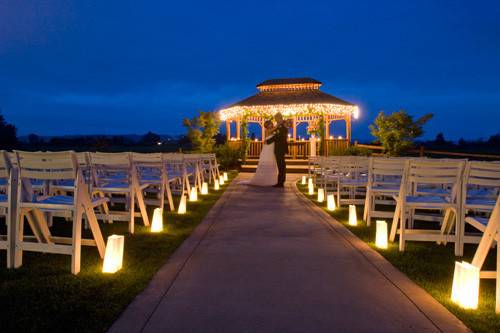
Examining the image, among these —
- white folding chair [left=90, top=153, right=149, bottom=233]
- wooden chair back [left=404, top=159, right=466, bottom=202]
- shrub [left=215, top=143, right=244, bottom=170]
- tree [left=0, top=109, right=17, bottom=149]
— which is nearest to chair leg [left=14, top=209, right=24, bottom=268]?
white folding chair [left=90, top=153, right=149, bottom=233]

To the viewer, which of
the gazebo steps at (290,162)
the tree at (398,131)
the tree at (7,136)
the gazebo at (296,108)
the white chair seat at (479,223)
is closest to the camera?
the white chair seat at (479,223)

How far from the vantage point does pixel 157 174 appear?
8.46m

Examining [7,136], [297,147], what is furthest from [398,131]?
[7,136]

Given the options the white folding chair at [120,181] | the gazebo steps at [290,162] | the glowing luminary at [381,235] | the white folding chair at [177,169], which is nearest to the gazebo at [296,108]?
the gazebo steps at [290,162]

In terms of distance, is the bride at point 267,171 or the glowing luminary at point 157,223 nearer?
the glowing luminary at point 157,223

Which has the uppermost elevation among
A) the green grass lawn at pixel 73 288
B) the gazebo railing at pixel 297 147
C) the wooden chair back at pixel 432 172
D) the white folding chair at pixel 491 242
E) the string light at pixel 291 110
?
the string light at pixel 291 110

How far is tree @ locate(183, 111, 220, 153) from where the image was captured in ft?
69.0

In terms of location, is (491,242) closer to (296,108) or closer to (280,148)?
(280,148)

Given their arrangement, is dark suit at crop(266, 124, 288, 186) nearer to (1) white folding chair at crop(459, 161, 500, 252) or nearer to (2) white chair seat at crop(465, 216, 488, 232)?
(1) white folding chair at crop(459, 161, 500, 252)

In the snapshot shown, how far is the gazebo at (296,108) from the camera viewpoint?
69.1 feet

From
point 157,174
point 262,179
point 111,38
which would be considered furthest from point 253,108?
point 111,38

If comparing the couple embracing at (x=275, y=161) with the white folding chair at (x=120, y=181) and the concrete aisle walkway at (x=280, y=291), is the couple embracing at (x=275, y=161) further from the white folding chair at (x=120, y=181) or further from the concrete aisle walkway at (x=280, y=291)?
the concrete aisle walkway at (x=280, y=291)

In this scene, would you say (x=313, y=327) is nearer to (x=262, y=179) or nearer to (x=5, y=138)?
(x=262, y=179)

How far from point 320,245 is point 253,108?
17.7 metres
